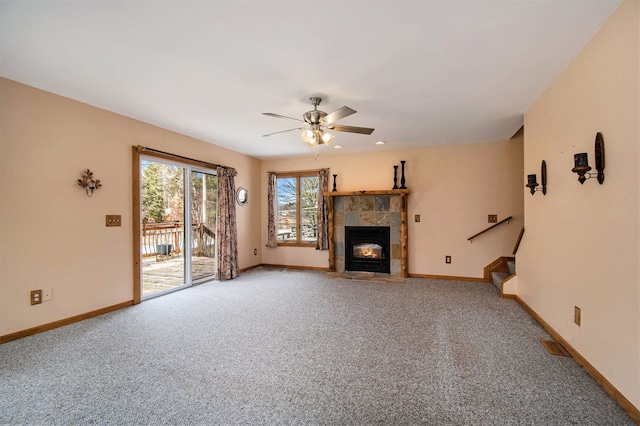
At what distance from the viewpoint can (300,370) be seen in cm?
219

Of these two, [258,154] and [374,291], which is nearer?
[374,291]

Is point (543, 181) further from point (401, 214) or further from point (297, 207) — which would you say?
point (297, 207)

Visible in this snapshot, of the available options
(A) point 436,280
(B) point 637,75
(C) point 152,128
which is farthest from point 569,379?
(C) point 152,128

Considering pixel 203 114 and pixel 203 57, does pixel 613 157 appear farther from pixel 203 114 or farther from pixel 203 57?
pixel 203 114

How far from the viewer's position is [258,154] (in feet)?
19.5

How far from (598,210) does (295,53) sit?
Answer: 2.51 metres

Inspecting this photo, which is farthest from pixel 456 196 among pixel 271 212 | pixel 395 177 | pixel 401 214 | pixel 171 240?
pixel 171 240

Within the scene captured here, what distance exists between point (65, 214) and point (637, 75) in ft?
A: 16.1

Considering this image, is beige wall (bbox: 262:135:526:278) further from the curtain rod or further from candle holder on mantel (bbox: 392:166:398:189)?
the curtain rod

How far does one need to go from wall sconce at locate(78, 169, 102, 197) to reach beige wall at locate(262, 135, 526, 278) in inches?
168

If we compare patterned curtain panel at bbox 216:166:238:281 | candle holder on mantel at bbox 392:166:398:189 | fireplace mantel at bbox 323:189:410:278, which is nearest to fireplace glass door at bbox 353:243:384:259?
fireplace mantel at bbox 323:189:410:278

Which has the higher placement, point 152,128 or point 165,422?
point 152,128

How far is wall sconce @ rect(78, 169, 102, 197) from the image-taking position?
3223 mm

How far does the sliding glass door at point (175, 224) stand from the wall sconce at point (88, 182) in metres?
0.62
